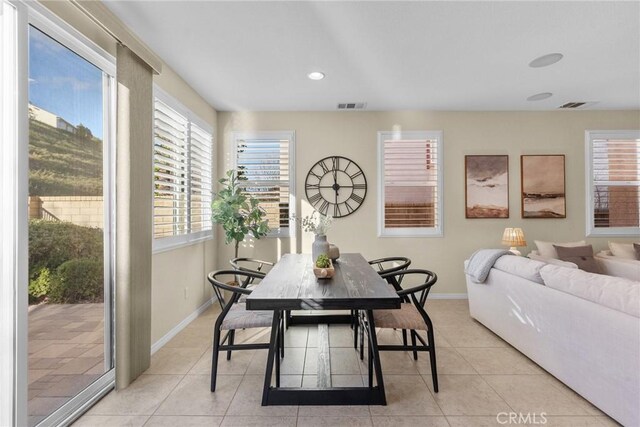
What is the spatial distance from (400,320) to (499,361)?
3.68 feet

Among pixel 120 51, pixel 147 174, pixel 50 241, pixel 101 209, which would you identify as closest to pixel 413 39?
pixel 120 51

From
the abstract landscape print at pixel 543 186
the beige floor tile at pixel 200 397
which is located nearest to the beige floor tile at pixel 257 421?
the beige floor tile at pixel 200 397

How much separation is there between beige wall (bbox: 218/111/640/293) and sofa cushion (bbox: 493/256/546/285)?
4.86 ft

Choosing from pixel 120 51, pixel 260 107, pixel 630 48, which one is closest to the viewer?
pixel 120 51

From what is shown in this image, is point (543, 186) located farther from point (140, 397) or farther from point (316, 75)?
point (140, 397)

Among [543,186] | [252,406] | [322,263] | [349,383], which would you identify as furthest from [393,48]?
[543,186]

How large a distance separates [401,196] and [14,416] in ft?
13.8

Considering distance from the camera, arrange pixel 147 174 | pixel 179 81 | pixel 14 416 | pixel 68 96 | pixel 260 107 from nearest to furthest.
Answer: pixel 14 416, pixel 68 96, pixel 147 174, pixel 179 81, pixel 260 107

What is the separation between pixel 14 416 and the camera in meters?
1.61

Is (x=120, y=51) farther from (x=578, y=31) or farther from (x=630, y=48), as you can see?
(x=630, y=48)

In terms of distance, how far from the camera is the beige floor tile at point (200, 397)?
6.56ft

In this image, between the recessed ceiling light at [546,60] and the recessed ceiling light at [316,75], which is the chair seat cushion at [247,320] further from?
the recessed ceiling light at [546,60]

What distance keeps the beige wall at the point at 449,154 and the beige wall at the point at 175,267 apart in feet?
1.87

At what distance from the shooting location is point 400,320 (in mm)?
2217
